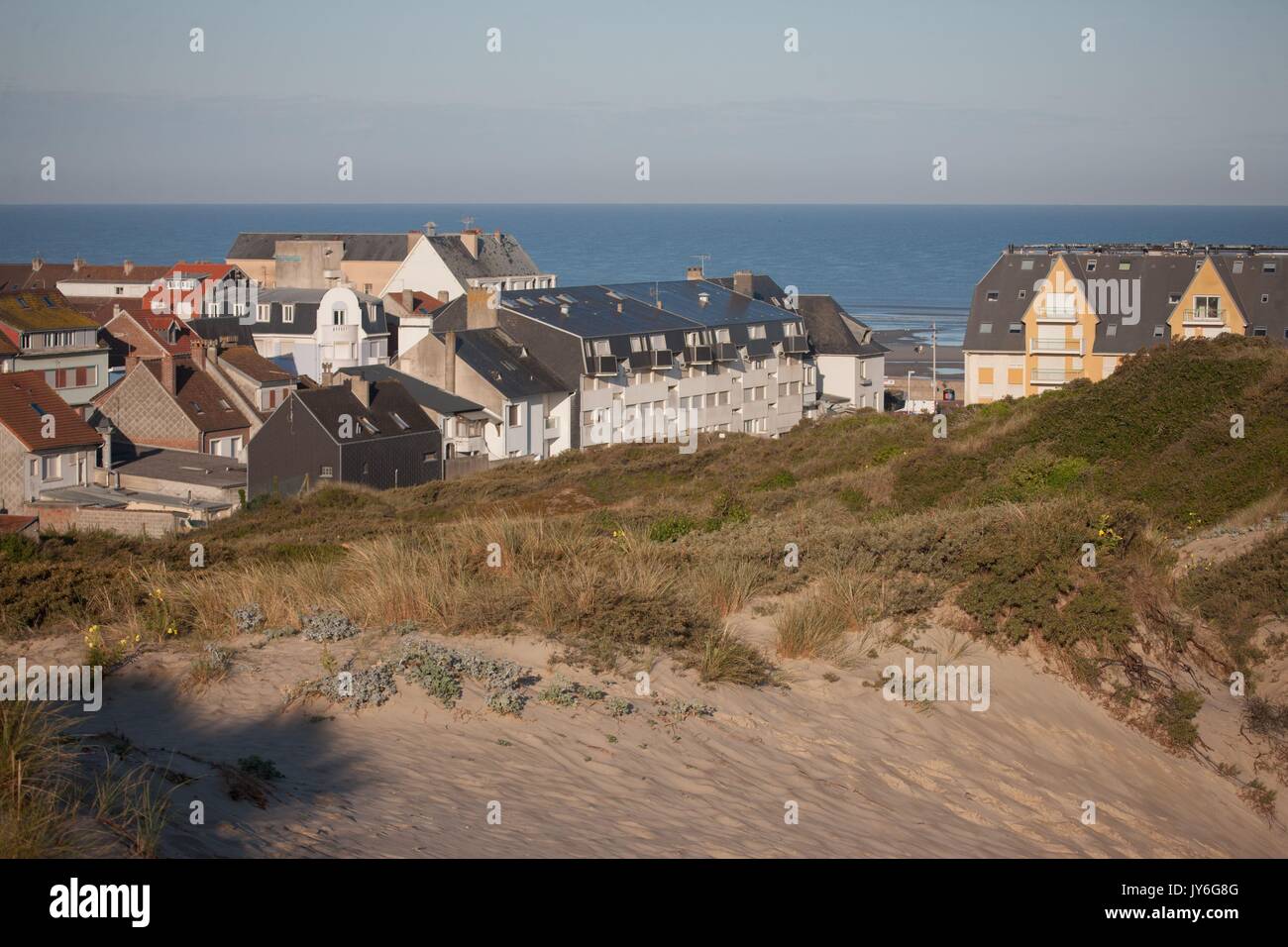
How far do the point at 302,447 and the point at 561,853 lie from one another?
39851 mm

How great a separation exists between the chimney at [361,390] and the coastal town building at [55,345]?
51.3 ft

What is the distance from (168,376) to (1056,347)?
121 feet

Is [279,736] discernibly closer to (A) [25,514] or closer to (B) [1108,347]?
(A) [25,514]

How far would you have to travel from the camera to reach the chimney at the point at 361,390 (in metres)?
48.9

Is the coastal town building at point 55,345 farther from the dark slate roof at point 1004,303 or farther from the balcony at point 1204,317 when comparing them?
the balcony at point 1204,317

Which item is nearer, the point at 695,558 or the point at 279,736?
the point at 279,736

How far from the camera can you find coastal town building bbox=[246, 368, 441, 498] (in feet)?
152

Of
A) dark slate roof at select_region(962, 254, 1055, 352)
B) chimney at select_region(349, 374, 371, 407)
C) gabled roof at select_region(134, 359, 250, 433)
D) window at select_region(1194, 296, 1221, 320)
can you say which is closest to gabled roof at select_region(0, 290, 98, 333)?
gabled roof at select_region(134, 359, 250, 433)

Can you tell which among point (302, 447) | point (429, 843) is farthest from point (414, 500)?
point (429, 843)

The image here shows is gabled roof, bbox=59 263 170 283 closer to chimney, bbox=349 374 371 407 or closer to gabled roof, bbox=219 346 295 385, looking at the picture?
gabled roof, bbox=219 346 295 385

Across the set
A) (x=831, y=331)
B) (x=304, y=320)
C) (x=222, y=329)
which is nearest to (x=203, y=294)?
(x=304, y=320)

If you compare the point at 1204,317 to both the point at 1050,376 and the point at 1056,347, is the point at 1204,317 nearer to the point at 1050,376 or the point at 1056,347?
the point at 1056,347

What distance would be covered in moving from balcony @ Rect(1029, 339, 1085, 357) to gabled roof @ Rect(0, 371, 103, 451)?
37.4m

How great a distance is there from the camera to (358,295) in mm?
73562
